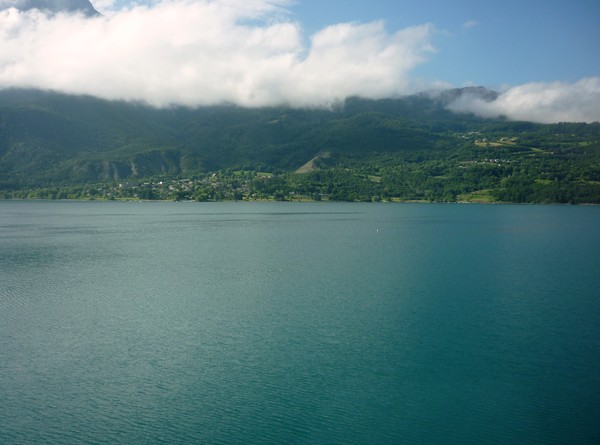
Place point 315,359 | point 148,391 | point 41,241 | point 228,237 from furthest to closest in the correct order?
point 228,237
point 41,241
point 315,359
point 148,391

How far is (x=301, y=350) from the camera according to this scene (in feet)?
101

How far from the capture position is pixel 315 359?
2931 cm

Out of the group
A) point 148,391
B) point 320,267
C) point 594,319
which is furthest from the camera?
point 320,267

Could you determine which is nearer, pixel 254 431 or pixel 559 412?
pixel 254 431

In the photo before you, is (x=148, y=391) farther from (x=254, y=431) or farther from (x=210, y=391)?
(x=254, y=431)

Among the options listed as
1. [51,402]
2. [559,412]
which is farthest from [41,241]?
[559,412]

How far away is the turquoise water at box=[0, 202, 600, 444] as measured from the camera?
73.2 feet

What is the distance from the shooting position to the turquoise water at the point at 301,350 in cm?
2230

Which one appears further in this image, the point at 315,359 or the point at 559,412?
the point at 315,359

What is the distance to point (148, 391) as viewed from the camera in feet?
82.9

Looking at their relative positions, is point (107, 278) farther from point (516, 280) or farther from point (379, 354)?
point (516, 280)

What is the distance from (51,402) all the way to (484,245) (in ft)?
220

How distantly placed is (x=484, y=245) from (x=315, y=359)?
5607cm

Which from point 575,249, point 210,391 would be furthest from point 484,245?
point 210,391
